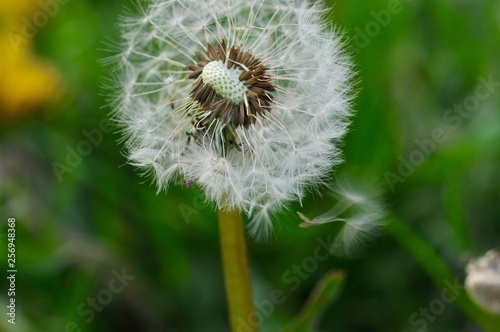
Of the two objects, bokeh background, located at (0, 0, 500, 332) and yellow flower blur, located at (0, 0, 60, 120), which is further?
yellow flower blur, located at (0, 0, 60, 120)

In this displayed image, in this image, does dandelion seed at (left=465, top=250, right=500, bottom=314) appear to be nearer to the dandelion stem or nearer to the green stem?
the green stem

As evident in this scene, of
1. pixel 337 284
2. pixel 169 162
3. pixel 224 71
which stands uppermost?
pixel 224 71

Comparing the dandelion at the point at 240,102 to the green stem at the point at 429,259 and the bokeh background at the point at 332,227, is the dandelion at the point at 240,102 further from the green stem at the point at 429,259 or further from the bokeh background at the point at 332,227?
the green stem at the point at 429,259

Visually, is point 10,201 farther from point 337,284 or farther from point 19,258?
point 337,284

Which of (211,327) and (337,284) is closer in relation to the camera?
(337,284)

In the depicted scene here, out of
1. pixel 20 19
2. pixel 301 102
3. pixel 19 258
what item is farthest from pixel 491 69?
pixel 20 19

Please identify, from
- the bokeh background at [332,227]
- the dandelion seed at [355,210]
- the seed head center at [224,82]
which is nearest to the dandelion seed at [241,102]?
the seed head center at [224,82]

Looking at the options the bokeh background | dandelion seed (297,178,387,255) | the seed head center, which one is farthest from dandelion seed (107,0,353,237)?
the bokeh background
